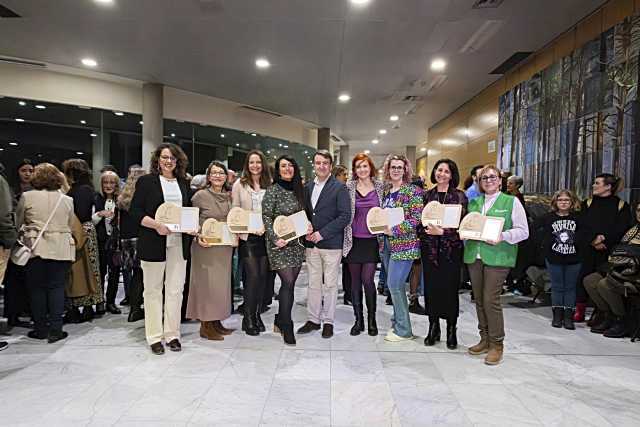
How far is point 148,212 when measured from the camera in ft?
10.7

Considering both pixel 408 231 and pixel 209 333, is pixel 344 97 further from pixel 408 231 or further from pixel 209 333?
pixel 209 333

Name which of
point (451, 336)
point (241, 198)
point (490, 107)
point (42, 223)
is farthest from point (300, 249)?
point (490, 107)

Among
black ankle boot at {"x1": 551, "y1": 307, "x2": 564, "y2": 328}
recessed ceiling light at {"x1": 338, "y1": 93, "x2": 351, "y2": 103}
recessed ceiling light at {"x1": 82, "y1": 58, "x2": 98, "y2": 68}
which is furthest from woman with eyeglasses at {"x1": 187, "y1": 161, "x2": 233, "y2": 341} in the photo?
recessed ceiling light at {"x1": 338, "y1": 93, "x2": 351, "y2": 103}

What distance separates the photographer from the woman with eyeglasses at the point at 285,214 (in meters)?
3.54

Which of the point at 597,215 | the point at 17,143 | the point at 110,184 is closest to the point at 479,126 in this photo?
the point at 597,215

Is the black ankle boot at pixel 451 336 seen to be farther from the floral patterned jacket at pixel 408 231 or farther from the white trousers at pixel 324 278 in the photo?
the white trousers at pixel 324 278

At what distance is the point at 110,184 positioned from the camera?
4582 millimetres

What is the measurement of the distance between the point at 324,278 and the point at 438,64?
4738 millimetres

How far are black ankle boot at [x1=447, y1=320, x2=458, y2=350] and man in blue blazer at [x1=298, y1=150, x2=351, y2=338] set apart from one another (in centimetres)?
101

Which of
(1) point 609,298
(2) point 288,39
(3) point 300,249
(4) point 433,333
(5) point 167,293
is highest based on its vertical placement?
(2) point 288,39

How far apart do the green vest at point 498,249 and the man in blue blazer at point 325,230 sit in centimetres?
104

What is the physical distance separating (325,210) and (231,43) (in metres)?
3.62

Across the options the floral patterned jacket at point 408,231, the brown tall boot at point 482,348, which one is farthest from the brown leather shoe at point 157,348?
the brown tall boot at point 482,348

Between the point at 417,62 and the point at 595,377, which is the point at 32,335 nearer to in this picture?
the point at 595,377
